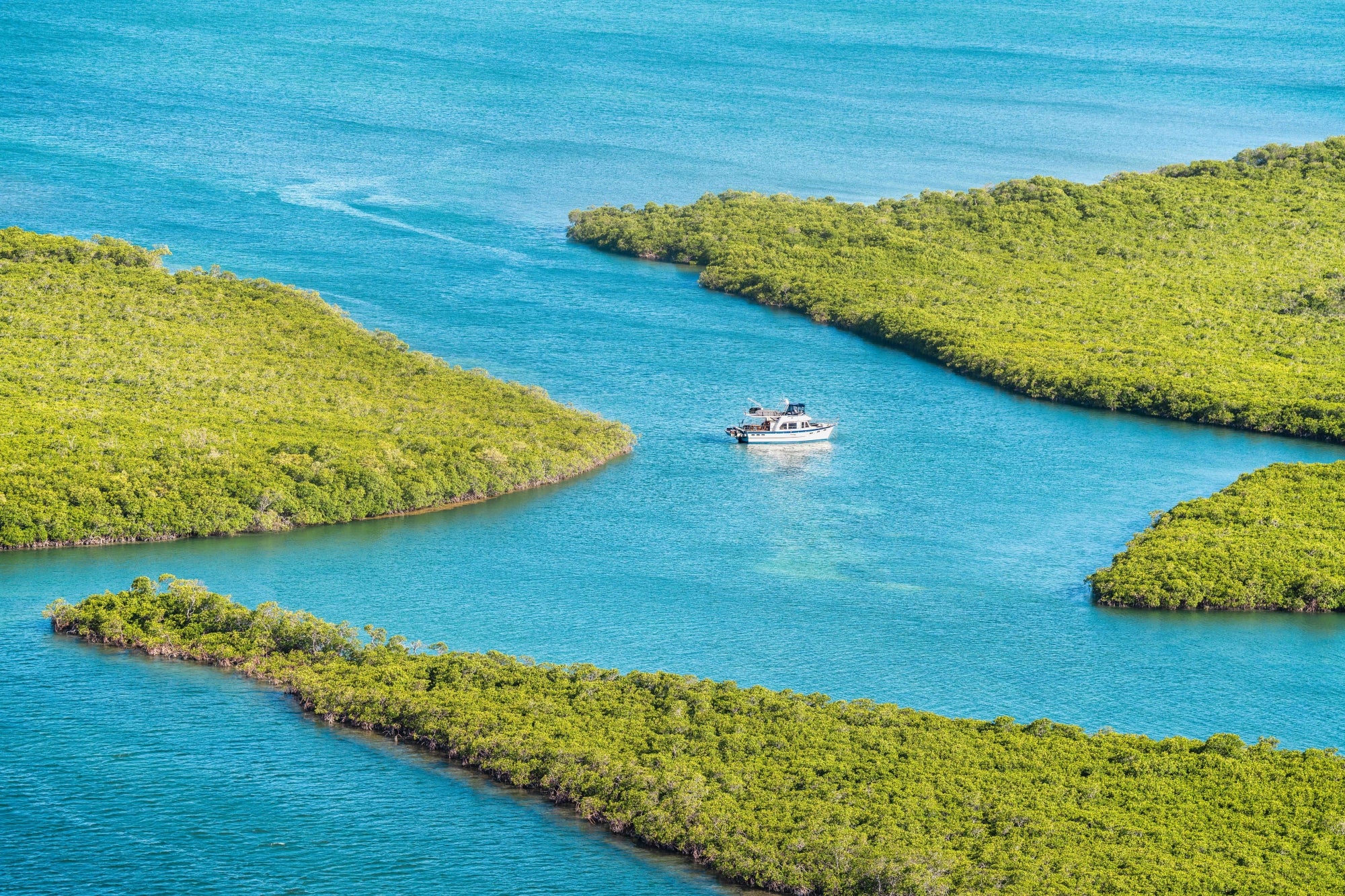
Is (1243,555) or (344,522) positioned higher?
(1243,555)

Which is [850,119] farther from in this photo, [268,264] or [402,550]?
[402,550]

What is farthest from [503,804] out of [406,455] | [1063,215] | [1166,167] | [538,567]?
[1166,167]

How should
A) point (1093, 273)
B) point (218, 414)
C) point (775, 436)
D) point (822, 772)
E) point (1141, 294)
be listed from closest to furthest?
point (822, 772)
point (218, 414)
point (775, 436)
point (1141, 294)
point (1093, 273)

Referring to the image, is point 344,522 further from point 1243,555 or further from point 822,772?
point 1243,555

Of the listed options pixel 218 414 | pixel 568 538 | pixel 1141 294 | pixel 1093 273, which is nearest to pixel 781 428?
pixel 568 538


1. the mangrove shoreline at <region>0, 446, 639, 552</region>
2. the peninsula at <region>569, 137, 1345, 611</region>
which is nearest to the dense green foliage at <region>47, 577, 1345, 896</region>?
the mangrove shoreline at <region>0, 446, 639, 552</region>
